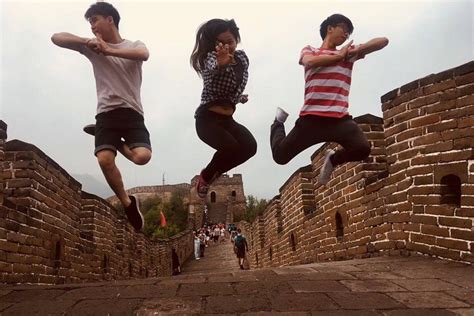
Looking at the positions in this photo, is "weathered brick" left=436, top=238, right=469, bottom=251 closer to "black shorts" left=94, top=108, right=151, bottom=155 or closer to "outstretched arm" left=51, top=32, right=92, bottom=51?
"black shorts" left=94, top=108, right=151, bottom=155

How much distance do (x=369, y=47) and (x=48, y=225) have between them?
15.1ft

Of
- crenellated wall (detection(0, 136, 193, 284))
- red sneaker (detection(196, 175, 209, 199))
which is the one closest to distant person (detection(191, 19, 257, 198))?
red sneaker (detection(196, 175, 209, 199))

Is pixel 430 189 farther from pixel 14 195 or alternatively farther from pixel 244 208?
pixel 244 208

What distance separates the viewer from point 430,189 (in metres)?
4.88

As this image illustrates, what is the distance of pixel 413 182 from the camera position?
508cm

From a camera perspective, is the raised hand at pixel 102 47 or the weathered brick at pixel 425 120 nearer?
the raised hand at pixel 102 47

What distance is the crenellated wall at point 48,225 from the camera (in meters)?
4.95

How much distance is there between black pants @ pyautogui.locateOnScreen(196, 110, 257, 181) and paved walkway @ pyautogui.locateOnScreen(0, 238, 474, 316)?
0.98 m

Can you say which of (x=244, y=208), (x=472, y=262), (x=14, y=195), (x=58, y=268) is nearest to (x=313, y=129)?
(x=472, y=262)

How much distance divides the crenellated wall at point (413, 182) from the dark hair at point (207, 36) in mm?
2721

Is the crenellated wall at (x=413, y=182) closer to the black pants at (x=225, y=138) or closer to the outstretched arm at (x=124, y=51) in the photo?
the black pants at (x=225, y=138)

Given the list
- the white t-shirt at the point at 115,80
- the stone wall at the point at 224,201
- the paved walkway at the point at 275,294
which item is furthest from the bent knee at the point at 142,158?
the stone wall at the point at 224,201

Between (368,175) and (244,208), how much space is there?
47.5 m

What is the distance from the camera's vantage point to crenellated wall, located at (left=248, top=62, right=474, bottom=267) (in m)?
4.55
